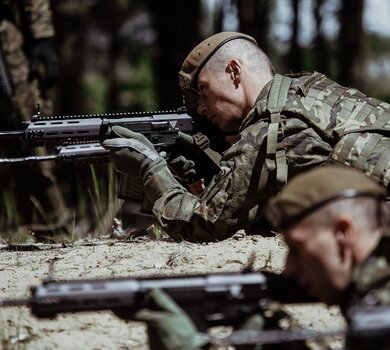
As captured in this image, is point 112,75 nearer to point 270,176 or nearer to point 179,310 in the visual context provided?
point 270,176

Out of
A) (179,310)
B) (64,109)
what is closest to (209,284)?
(179,310)

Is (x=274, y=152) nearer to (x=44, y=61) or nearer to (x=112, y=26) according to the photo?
(x=44, y=61)

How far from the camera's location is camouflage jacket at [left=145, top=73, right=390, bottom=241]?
498 cm

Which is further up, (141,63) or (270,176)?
(270,176)

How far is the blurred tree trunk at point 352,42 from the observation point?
14.4 metres

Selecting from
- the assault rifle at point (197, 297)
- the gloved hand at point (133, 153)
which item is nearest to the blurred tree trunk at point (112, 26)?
the gloved hand at point (133, 153)

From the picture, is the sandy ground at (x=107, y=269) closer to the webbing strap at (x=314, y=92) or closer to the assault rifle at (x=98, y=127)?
the assault rifle at (x=98, y=127)

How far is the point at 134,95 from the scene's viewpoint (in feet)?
89.2

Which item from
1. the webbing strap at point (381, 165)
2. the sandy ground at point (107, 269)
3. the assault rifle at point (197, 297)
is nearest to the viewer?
the assault rifle at point (197, 297)

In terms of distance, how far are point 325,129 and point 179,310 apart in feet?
7.19

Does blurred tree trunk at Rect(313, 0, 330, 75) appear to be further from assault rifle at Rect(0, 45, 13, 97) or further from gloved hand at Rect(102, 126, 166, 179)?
gloved hand at Rect(102, 126, 166, 179)

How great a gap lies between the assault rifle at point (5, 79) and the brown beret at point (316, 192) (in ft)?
18.2

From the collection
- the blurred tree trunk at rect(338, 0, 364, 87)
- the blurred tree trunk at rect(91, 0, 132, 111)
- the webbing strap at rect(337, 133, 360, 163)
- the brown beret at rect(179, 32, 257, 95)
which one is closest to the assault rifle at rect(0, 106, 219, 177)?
the brown beret at rect(179, 32, 257, 95)

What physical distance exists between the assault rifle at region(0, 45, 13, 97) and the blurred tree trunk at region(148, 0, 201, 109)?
A: 14.4 feet
